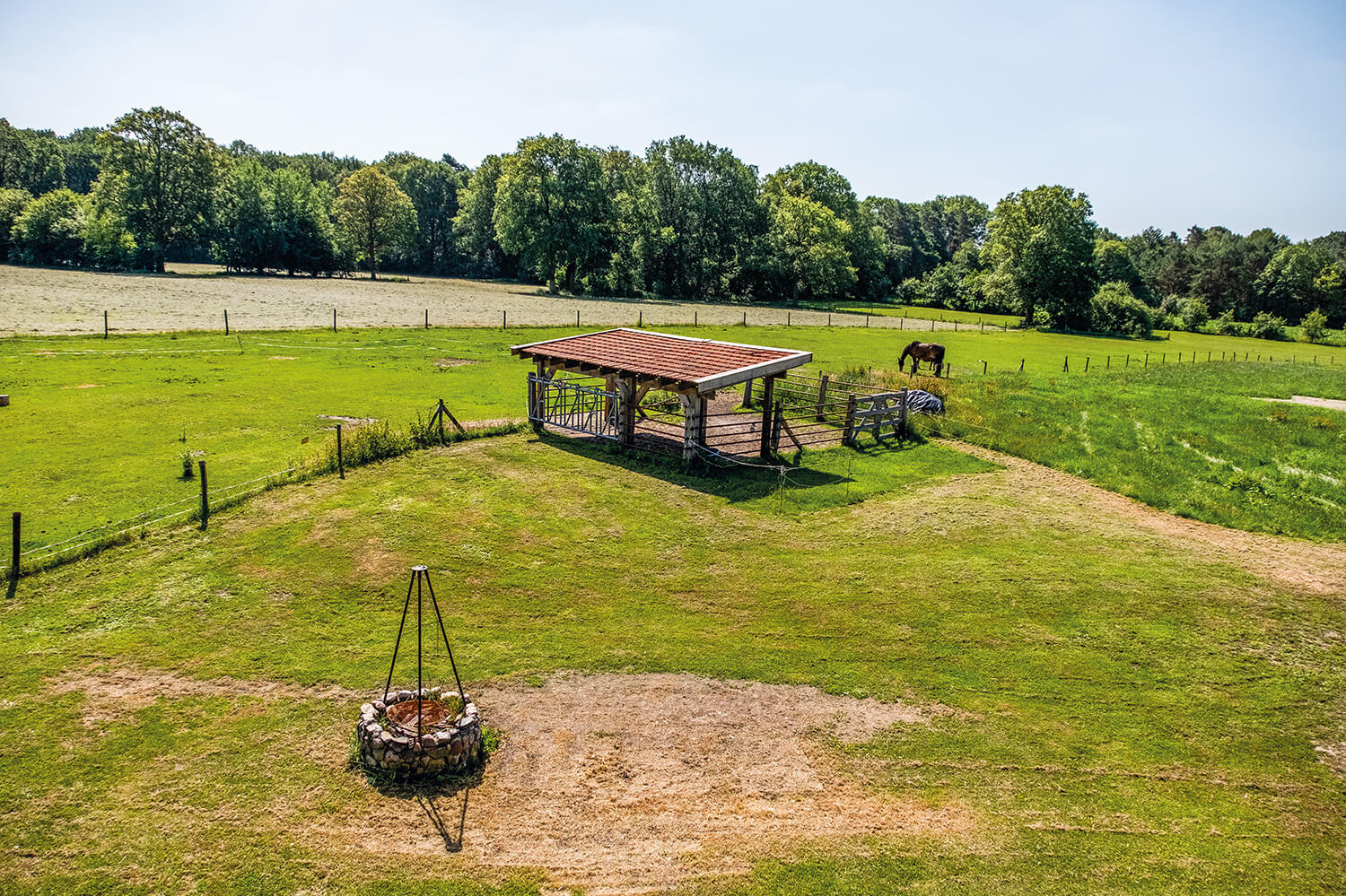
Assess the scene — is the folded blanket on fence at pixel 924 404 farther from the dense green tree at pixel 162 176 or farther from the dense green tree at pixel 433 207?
the dense green tree at pixel 433 207

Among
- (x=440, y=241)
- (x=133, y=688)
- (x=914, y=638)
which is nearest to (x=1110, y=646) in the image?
(x=914, y=638)

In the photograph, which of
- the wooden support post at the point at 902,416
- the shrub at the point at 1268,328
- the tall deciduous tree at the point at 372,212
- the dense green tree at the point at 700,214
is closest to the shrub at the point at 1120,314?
the shrub at the point at 1268,328

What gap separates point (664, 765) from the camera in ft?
31.8

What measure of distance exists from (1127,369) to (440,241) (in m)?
103

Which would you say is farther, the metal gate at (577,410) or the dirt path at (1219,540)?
the metal gate at (577,410)

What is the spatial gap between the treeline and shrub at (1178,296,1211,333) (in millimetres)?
229

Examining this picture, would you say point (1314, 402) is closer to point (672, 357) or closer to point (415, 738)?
point (672, 357)

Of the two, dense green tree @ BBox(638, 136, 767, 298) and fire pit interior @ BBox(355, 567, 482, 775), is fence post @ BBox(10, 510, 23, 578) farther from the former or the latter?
dense green tree @ BBox(638, 136, 767, 298)

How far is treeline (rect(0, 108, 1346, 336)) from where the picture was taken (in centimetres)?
7588

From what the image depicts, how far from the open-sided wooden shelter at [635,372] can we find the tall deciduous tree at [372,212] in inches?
3034

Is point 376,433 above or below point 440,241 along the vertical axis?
below

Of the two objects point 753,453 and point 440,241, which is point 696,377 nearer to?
point 753,453

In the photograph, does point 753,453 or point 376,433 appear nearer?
point 376,433

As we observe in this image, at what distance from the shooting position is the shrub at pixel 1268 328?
80500 millimetres
